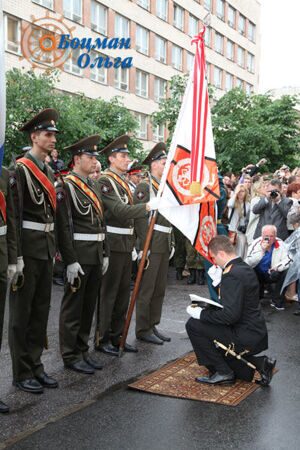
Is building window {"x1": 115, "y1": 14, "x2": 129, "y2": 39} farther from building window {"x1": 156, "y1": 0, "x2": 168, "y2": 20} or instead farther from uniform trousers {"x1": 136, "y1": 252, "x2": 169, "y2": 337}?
uniform trousers {"x1": 136, "y1": 252, "x2": 169, "y2": 337}

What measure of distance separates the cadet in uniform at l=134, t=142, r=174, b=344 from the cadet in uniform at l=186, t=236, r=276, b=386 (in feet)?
4.36

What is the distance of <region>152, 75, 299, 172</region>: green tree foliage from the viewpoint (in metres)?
19.6

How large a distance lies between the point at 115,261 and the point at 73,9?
2666 centimetres

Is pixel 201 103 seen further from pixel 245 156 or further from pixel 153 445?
pixel 245 156

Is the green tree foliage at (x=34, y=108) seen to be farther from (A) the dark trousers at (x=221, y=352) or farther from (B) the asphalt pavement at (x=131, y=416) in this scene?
(A) the dark trousers at (x=221, y=352)

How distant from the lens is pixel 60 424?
13.0 feet

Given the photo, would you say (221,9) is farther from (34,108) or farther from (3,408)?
(3,408)

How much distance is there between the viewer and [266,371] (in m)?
4.97

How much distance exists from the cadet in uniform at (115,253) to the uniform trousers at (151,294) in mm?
391

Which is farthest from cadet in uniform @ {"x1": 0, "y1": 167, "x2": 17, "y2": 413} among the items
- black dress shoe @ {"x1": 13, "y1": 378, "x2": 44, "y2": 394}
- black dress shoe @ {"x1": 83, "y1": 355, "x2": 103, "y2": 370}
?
black dress shoe @ {"x1": 83, "y1": 355, "x2": 103, "y2": 370}

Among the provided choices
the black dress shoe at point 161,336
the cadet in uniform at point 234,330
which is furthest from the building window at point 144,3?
the cadet in uniform at point 234,330

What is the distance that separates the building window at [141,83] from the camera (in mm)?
35969

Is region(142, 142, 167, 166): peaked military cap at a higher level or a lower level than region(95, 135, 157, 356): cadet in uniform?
higher

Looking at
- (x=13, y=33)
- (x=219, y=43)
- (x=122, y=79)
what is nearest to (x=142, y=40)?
(x=122, y=79)
